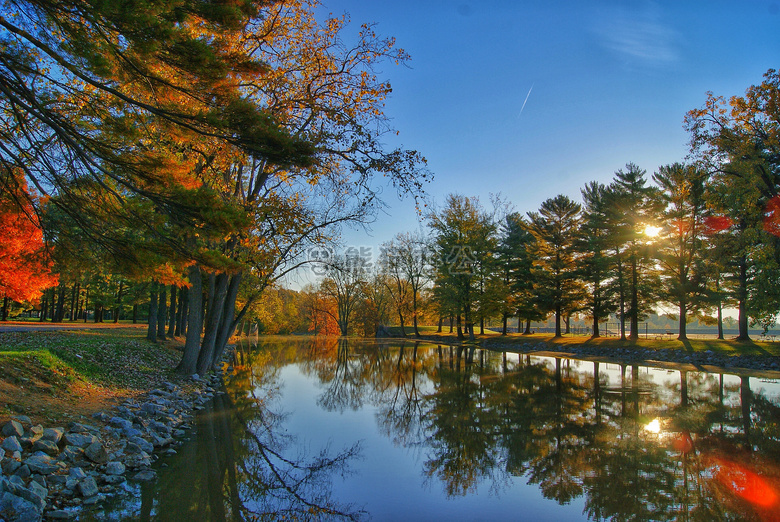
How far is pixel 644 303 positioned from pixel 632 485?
1106 inches

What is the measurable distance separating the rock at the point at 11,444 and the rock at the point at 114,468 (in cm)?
103

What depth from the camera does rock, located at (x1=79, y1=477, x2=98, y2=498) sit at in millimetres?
5086

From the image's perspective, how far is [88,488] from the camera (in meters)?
5.14

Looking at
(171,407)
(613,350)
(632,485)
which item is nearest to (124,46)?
(171,407)

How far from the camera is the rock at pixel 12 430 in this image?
18.1ft

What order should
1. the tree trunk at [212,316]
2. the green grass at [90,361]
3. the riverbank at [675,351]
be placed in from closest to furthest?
the green grass at [90,361]
the tree trunk at [212,316]
the riverbank at [675,351]

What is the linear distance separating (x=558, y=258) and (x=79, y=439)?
3441 cm

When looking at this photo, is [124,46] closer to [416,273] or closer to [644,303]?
[644,303]

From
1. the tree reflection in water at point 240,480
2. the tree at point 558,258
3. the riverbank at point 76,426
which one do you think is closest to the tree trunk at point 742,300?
the tree at point 558,258

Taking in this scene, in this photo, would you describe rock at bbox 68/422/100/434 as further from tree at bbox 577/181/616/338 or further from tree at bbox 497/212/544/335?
tree at bbox 497/212/544/335

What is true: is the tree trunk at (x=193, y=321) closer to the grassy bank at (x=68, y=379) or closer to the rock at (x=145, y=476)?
the grassy bank at (x=68, y=379)

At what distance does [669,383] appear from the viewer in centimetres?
1544

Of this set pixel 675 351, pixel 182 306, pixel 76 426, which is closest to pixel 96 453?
pixel 76 426

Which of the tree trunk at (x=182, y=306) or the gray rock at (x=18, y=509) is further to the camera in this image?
the tree trunk at (x=182, y=306)
